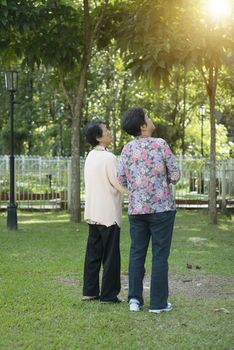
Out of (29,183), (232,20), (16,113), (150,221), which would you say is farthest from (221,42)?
(16,113)

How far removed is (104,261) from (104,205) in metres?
0.57

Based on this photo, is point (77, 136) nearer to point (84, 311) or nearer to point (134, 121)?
point (134, 121)

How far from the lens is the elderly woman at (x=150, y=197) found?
5.55 metres

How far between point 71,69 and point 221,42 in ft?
15.6

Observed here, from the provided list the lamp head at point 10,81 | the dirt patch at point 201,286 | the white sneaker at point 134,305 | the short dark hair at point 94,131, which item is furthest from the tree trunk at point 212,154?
the white sneaker at point 134,305

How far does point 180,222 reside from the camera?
14.8 m

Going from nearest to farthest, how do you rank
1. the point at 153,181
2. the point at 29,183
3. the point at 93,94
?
the point at 153,181 → the point at 29,183 → the point at 93,94

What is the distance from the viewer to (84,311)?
566 cm

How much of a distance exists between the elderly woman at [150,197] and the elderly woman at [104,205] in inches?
10.9

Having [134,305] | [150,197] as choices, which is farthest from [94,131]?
[134,305]

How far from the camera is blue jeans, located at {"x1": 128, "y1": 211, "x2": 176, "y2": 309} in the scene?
18.3ft

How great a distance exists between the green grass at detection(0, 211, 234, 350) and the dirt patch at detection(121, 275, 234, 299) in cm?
5

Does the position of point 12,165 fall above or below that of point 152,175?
above

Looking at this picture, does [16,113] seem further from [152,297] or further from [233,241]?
[152,297]
